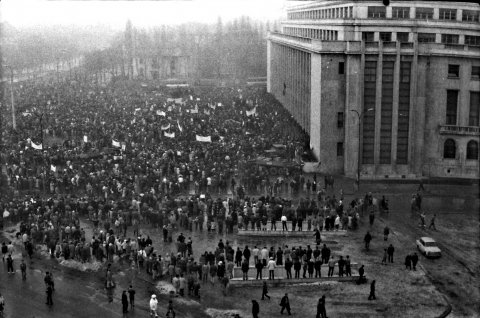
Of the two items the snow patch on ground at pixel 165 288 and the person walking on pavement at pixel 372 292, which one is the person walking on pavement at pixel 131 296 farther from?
the person walking on pavement at pixel 372 292

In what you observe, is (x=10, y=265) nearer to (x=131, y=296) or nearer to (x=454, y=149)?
(x=131, y=296)

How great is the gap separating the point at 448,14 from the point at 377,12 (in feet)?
18.0


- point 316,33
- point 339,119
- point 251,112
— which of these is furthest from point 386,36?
point 251,112

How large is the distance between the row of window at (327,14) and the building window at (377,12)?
1.91m

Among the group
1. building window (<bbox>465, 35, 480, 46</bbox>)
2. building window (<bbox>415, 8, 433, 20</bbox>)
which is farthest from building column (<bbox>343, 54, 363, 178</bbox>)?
building window (<bbox>465, 35, 480, 46</bbox>)

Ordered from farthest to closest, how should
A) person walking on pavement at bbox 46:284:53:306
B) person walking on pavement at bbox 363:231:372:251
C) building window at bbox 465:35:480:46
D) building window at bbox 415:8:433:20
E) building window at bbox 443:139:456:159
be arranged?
building window at bbox 415:8:433:20 < building window at bbox 465:35:480:46 < building window at bbox 443:139:456:159 < person walking on pavement at bbox 363:231:372:251 < person walking on pavement at bbox 46:284:53:306

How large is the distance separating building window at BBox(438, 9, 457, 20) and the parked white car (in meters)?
25.4

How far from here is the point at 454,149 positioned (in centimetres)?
4725

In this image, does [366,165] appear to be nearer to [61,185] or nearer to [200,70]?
[61,185]

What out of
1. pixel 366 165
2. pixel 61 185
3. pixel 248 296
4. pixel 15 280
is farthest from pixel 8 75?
pixel 248 296

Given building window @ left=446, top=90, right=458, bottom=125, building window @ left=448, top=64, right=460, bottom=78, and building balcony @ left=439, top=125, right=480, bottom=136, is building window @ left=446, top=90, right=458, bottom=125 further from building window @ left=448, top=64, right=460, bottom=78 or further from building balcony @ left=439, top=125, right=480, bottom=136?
building window @ left=448, top=64, right=460, bottom=78

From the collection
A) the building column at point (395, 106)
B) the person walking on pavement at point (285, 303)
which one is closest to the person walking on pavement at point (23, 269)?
the person walking on pavement at point (285, 303)

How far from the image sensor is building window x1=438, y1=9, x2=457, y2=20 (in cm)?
5031

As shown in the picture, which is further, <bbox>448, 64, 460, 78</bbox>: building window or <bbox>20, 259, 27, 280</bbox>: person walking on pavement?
<bbox>448, 64, 460, 78</bbox>: building window
